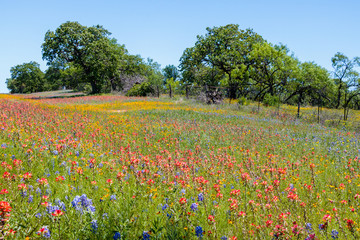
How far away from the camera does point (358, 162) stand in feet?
24.7

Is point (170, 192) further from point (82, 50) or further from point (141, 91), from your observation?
point (82, 50)

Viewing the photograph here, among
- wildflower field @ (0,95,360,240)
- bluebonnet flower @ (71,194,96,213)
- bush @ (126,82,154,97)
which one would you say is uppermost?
bush @ (126,82,154,97)

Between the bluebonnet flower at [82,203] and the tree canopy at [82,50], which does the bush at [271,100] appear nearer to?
the tree canopy at [82,50]

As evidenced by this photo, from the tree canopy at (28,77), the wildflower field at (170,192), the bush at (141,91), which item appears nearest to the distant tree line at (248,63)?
the bush at (141,91)

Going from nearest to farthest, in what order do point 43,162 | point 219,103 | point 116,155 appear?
point 43,162
point 116,155
point 219,103

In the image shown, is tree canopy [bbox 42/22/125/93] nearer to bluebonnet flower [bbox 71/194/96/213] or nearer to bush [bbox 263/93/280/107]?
bush [bbox 263/93/280/107]

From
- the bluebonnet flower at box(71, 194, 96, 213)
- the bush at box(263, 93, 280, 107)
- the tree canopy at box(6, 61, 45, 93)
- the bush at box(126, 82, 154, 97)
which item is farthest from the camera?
the tree canopy at box(6, 61, 45, 93)

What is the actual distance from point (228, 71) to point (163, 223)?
128ft

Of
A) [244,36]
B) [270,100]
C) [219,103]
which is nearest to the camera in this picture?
[219,103]

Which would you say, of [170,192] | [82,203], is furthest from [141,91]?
[82,203]

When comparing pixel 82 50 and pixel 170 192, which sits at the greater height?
pixel 82 50

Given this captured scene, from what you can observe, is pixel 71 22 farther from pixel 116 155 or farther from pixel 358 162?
pixel 358 162

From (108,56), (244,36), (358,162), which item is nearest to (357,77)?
(244,36)

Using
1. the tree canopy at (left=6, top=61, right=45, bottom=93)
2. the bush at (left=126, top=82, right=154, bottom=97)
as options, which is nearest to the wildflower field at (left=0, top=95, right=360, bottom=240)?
the bush at (left=126, top=82, right=154, bottom=97)
